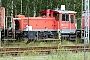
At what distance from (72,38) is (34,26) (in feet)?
9.36

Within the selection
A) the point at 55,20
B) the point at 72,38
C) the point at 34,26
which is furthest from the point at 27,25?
the point at 72,38

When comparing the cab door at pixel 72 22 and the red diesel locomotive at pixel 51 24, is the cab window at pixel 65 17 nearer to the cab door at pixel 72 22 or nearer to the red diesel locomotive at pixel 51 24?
the red diesel locomotive at pixel 51 24

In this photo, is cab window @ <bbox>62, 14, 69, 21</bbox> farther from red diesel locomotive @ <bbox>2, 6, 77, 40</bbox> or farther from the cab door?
the cab door

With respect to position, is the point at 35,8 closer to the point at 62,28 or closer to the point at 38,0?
the point at 38,0

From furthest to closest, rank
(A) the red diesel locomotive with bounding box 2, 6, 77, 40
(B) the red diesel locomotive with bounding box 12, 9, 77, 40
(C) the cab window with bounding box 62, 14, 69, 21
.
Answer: (C) the cab window with bounding box 62, 14, 69, 21 → (B) the red diesel locomotive with bounding box 12, 9, 77, 40 → (A) the red diesel locomotive with bounding box 2, 6, 77, 40

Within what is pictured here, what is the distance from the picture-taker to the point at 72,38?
19.9 m

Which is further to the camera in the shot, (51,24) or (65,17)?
(51,24)

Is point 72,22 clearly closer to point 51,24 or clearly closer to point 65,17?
point 65,17

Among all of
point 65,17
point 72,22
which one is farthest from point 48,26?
point 72,22

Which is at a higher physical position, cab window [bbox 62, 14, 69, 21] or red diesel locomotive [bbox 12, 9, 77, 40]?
cab window [bbox 62, 14, 69, 21]

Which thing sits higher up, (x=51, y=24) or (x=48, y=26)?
(x=51, y=24)

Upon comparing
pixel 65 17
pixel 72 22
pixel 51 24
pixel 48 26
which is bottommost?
pixel 48 26

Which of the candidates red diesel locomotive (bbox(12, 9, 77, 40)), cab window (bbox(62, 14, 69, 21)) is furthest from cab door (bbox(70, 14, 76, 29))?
cab window (bbox(62, 14, 69, 21))

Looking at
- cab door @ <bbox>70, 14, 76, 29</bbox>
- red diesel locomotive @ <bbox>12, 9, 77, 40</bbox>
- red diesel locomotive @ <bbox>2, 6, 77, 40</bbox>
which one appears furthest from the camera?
cab door @ <bbox>70, 14, 76, 29</bbox>
